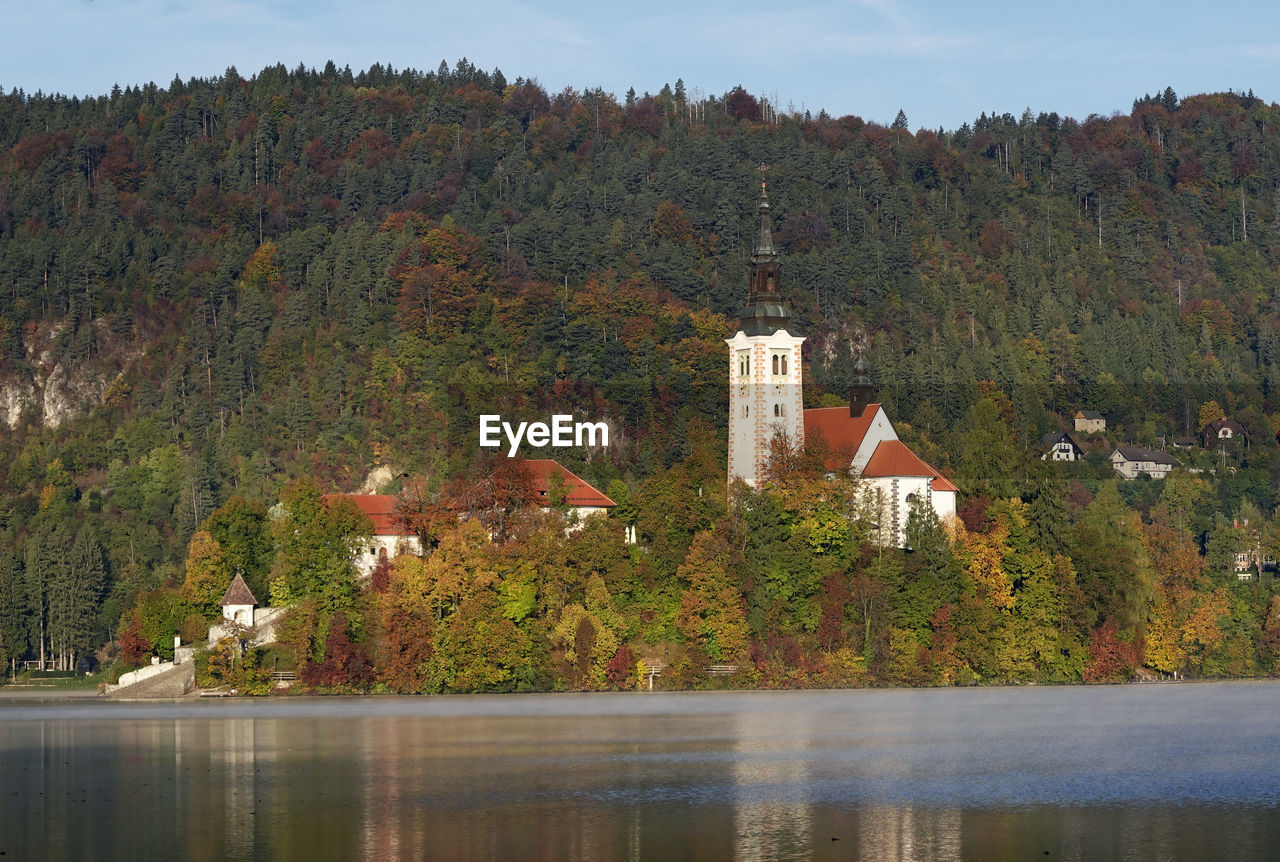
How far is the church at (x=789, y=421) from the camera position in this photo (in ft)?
372

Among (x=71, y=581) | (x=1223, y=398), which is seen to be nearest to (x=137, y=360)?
(x=71, y=581)

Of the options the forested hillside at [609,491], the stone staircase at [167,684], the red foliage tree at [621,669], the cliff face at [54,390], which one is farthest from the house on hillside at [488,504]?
the cliff face at [54,390]

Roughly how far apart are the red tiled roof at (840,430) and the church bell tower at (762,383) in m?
1.81

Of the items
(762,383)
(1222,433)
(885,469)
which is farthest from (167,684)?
(1222,433)

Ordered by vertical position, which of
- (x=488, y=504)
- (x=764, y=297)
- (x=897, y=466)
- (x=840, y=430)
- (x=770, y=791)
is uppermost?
(x=764, y=297)

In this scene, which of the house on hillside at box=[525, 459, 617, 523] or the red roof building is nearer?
the house on hillside at box=[525, 459, 617, 523]

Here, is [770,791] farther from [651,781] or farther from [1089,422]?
[1089,422]

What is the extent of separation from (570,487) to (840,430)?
18.2m

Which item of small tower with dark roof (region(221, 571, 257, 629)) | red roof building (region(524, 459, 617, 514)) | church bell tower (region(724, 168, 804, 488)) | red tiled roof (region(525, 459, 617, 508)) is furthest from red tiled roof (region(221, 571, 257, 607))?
church bell tower (region(724, 168, 804, 488))

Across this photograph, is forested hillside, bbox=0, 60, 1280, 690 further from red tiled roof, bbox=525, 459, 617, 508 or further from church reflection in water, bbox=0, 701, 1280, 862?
church reflection in water, bbox=0, 701, 1280, 862

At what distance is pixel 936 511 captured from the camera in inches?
4483

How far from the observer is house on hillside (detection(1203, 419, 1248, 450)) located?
7190 inches

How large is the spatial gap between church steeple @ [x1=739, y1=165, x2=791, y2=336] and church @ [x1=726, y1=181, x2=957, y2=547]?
0.21 ft

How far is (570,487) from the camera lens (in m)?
114
